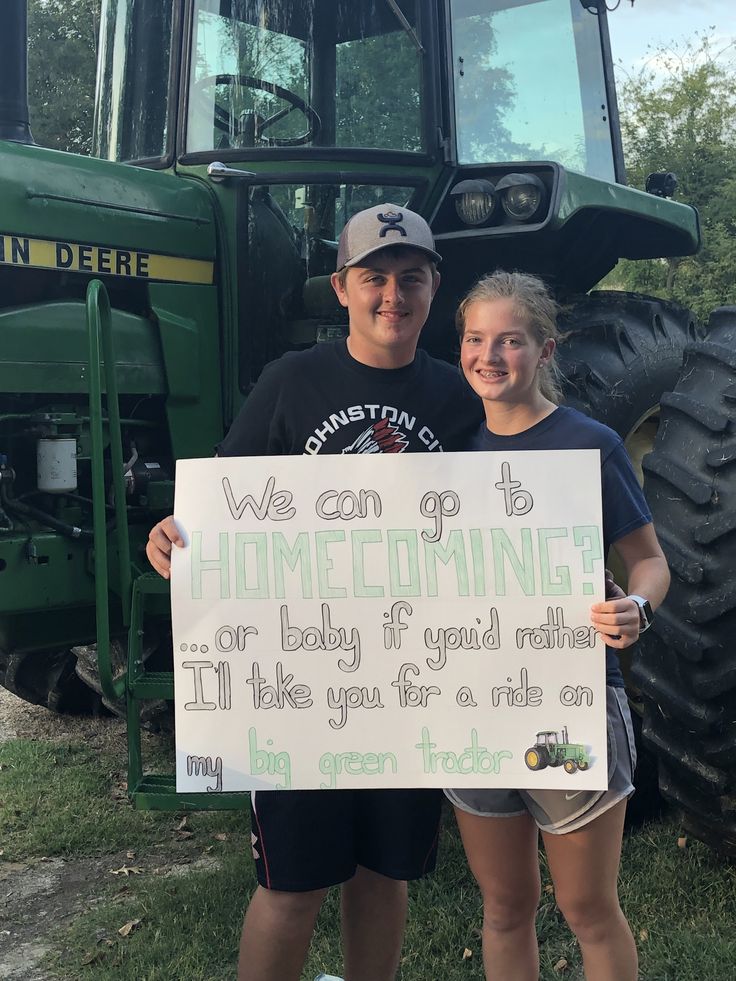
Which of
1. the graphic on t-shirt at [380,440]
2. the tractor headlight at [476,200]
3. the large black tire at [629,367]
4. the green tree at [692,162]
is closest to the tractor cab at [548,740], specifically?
the graphic on t-shirt at [380,440]

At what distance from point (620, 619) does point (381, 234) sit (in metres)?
0.79

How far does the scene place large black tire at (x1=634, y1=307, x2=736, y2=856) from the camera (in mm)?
2498

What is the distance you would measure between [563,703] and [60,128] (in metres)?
14.1

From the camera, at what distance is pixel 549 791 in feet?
5.96

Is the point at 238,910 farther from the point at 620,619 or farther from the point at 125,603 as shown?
the point at 620,619

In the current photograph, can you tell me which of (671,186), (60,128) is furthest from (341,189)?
(60,128)

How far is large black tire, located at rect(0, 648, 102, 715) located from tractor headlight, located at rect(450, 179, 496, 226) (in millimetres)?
2132

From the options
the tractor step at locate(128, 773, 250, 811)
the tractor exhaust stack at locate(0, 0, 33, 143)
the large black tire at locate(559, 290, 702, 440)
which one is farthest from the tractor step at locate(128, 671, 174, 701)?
the tractor exhaust stack at locate(0, 0, 33, 143)

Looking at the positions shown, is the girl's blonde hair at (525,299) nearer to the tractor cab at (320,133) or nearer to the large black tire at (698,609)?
the large black tire at (698,609)

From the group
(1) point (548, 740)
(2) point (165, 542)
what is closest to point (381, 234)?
(2) point (165, 542)

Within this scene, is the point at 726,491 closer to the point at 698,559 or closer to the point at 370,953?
the point at 698,559

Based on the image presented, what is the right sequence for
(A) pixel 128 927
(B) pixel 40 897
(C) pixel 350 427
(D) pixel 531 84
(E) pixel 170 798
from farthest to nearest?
(D) pixel 531 84 → (B) pixel 40 897 → (A) pixel 128 927 → (E) pixel 170 798 → (C) pixel 350 427

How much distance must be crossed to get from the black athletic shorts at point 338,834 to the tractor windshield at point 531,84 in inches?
90.0

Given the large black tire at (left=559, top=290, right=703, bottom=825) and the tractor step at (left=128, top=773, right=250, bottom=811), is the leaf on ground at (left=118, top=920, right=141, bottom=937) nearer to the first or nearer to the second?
the tractor step at (left=128, top=773, right=250, bottom=811)
